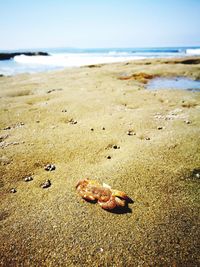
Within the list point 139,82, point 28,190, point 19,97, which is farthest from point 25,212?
point 139,82

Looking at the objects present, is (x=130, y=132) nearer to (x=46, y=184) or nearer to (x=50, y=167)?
(x=50, y=167)

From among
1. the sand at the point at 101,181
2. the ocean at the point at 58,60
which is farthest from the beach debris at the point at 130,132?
the ocean at the point at 58,60

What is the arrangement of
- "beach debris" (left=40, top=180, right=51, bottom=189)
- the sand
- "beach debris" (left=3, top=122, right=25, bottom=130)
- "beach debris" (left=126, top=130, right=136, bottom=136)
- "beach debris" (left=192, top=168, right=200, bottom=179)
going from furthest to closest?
"beach debris" (left=3, top=122, right=25, bottom=130)
"beach debris" (left=126, top=130, right=136, bottom=136)
"beach debris" (left=192, top=168, right=200, bottom=179)
"beach debris" (left=40, top=180, right=51, bottom=189)
the sand

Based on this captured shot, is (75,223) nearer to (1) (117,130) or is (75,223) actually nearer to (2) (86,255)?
(2) (86,255)

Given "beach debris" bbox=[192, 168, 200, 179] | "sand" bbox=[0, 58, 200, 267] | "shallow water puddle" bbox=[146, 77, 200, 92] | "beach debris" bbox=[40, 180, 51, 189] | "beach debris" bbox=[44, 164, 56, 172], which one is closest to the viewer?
"sand" bbox=[0, 58, 200, 267]

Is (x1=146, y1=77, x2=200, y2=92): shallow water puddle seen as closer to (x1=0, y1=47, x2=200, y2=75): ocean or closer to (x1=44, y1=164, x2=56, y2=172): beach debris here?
(x1=44, y1=164, x2=56, y2=172): beach debris

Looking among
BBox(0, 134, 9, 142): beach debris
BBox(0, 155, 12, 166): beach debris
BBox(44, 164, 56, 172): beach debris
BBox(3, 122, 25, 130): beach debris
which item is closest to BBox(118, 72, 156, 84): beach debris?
BBox(3, 122, 25, 130): beach debris

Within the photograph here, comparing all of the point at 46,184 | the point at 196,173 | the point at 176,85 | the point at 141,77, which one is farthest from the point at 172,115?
the point at 141,77
